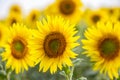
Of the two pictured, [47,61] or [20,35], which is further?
[20,35]

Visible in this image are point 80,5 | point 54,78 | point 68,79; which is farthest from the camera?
point 80,5

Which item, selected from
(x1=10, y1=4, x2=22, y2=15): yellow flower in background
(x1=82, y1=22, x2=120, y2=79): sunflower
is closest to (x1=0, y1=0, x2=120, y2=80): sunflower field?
(x1=82, y1=22, x2=120, y2=79): sunflower

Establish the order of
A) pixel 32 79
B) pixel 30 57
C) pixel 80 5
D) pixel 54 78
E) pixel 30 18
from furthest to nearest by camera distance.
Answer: pixel 30 18
pixel 80 5
pixel 32 79
pixel 54 78
pixel 30 57

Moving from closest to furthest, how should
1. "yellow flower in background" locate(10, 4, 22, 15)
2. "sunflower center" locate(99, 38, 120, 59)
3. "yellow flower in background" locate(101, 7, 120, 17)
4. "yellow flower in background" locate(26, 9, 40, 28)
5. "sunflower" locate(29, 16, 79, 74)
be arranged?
"sunflower" locate(29, 16, 79, 74) < "sunflower center" locate(99, 38, 120, 59) < "yellow flower in background" locate(26, 9, 40, 28) < "yellow flower in background" locate(101, 7, 120, 17) < "yellow flower in background" locate(10, 4, 22, 15)

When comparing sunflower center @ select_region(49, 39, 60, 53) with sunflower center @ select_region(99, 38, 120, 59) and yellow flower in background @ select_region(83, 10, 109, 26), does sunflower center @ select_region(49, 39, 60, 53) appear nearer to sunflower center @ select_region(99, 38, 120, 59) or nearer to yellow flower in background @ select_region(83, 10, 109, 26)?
sunflower center @ select_region(99, 38, 120, 59)

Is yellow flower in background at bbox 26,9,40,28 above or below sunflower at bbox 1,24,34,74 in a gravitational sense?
below

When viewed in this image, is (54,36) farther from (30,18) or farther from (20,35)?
(30,18)

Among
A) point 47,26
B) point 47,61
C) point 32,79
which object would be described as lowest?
point 32,79

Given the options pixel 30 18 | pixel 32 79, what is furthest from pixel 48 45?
pixel 30 18
